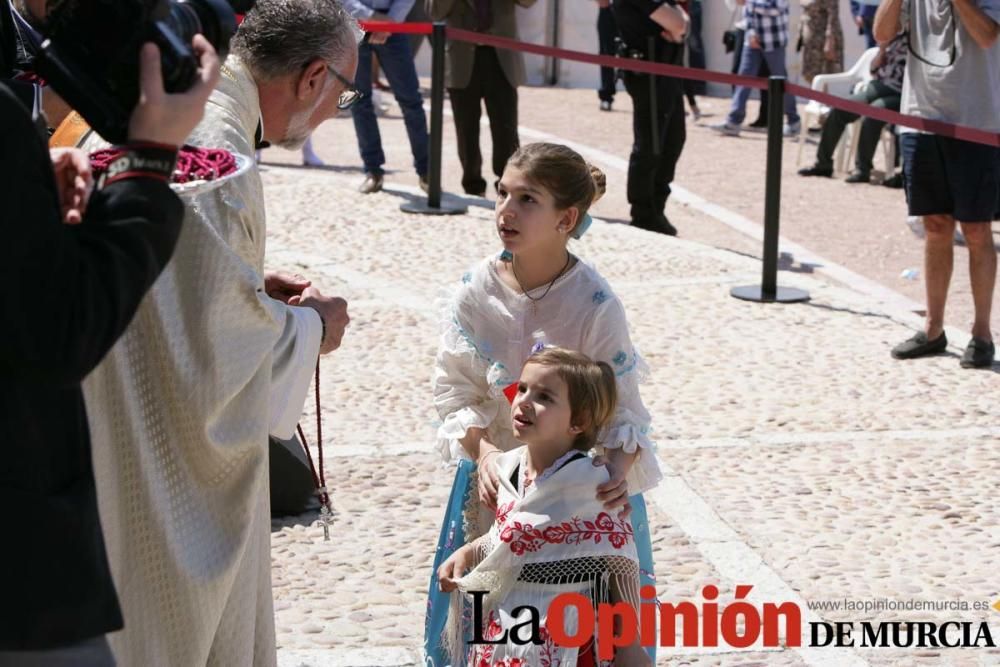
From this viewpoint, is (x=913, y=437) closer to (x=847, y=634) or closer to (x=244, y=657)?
(x=847, y=634)

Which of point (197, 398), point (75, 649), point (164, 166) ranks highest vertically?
point (164, 166)

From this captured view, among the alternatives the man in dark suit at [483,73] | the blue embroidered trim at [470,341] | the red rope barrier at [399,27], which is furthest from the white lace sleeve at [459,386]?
the man in dark suit at [483,73]

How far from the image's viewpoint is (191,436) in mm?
2658

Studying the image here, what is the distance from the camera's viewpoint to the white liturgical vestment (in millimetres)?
2590

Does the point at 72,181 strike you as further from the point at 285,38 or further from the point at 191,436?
the point at 285,38

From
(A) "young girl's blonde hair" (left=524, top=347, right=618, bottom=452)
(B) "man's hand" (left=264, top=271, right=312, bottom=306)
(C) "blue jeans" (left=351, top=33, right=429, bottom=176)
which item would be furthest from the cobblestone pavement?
(C) "blue jeans" (left=351, top=33, right=429, bottom=176)

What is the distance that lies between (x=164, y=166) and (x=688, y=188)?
1076cm

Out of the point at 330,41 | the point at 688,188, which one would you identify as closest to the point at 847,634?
the point at 330,41

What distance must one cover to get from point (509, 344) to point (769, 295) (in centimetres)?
481

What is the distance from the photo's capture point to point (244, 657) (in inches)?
115

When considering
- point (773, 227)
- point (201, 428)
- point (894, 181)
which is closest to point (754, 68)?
point (894, 181)

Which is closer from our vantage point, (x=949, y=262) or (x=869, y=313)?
(x=949, y=262)

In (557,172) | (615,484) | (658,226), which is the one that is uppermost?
(557,172)

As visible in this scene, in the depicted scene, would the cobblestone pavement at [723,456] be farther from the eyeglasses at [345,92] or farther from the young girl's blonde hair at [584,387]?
the eyeglasses at [345,92]
